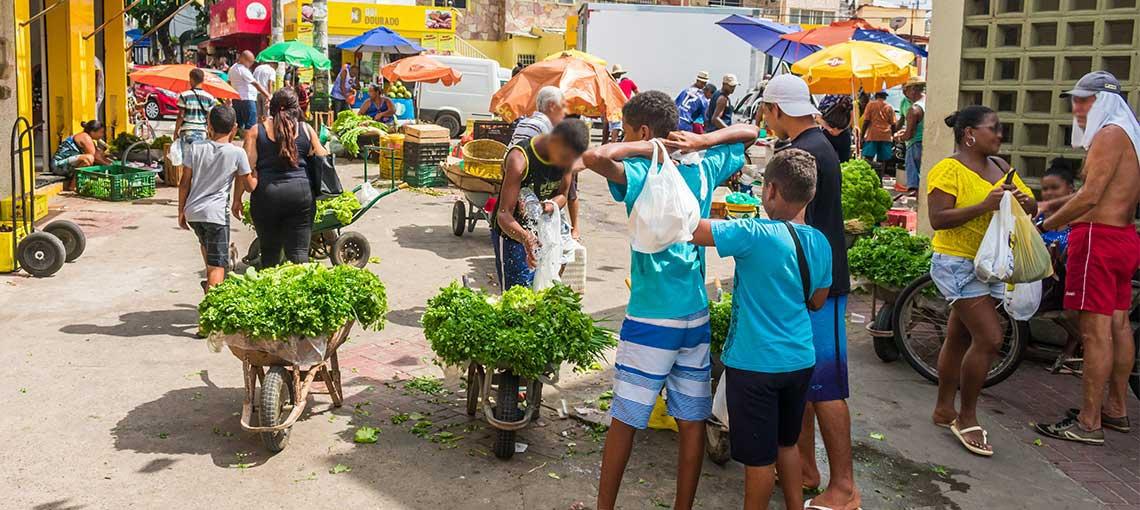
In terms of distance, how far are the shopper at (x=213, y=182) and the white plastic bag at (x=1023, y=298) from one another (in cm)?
488

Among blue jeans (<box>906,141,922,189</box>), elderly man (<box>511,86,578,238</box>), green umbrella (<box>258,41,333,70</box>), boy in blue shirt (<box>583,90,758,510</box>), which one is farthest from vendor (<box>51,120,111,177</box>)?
boy in blue shirt (<box>583,90,758,510</box>)

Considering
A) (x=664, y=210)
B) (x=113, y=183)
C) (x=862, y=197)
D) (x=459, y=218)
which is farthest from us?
(x=113, y=183)

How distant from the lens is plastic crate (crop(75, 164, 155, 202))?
45.6 ft

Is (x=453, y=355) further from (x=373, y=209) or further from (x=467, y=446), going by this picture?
(x=373, y=209)

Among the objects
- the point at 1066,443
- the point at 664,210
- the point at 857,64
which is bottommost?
the point at 1066,443

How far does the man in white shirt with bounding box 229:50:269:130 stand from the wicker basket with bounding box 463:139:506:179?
7.05 m

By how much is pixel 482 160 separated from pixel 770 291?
665cm

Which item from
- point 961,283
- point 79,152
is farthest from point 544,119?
point 79,152

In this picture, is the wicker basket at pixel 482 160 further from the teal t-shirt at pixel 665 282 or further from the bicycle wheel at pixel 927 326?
the teal t-shirt at pixel 665 282

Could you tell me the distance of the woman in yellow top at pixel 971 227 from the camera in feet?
18.1

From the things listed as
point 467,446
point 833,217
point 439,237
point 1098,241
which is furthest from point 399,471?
point 439,237

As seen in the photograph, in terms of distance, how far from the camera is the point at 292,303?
5211 millimetres

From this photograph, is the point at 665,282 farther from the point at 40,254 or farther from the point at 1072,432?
the point at 40,254

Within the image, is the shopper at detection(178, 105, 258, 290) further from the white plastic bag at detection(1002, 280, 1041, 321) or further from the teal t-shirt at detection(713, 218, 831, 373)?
the white plastic bag at detection(1002, 280, 1041, 321)
